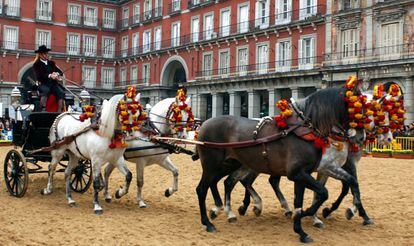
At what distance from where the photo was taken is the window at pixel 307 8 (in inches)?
1196

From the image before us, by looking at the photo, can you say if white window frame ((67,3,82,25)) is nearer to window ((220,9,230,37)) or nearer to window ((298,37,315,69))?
window ((220,9,230,37))

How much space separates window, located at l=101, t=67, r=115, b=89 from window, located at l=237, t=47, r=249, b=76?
19.3 meters

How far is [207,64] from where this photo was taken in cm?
3859

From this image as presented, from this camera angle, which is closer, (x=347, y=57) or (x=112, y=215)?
(x=112, y=215)

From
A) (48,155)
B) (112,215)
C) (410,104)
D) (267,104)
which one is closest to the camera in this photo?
(112,215)

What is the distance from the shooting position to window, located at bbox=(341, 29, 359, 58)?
2791 centimetres

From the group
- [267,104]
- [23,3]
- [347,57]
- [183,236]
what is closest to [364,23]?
[347,57]

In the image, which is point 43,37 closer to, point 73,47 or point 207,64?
point 73,47

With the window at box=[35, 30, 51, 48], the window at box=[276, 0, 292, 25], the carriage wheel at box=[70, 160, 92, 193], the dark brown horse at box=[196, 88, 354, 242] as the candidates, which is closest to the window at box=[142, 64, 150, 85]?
the window at box=[35, 30, 51, 48]

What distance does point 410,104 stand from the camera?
81.8 ft

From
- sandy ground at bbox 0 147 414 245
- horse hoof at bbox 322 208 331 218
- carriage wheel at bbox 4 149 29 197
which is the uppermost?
carriage wheel at bbox 4 149 29 197

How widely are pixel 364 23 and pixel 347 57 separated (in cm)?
215

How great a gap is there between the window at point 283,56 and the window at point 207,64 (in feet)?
23.1

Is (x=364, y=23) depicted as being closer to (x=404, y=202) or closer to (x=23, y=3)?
(x=404, y=202)
